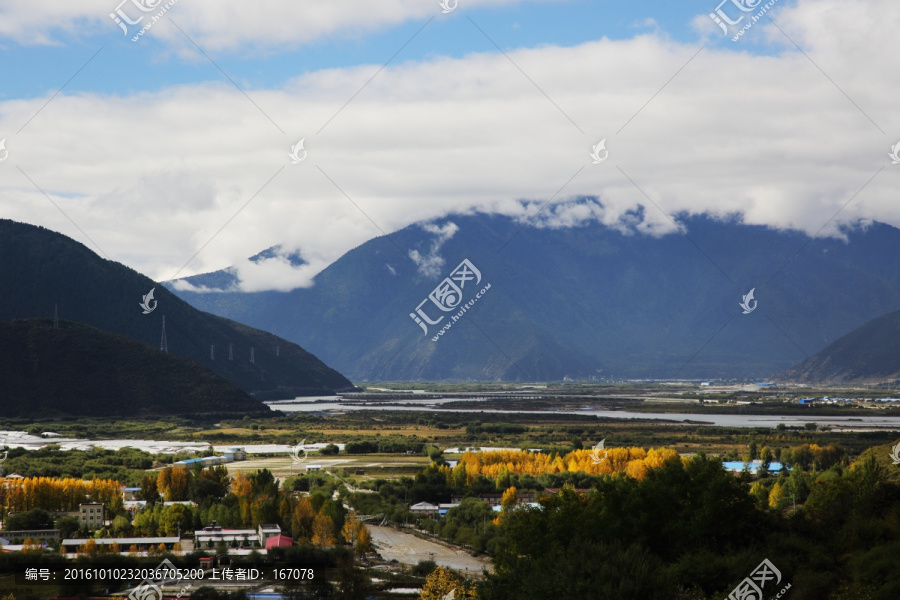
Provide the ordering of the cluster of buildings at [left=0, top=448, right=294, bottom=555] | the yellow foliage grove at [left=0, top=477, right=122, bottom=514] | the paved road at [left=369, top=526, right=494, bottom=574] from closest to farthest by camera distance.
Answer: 1. the paved road at [left=369, top=526, right=494, bottom=574]
2. the cluster of buildings at [left=0, top=448, right=294, bottom=555]
3. the yellow foliage grove at [left=0, top=477, right=122, bottom=514]

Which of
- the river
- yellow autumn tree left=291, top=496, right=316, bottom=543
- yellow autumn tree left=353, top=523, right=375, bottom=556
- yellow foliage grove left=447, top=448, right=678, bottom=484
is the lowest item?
yellow autumn tree left=353, top=523, right=375, bottom=556

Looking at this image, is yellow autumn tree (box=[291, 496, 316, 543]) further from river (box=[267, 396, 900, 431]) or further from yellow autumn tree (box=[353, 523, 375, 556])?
river (box=[267, 396, 900, 431])

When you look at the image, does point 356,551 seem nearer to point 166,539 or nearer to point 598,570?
point 166,539

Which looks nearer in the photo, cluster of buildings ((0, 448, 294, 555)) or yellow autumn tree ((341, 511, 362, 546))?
cluster of buildings ((0, 448, 294, 555))

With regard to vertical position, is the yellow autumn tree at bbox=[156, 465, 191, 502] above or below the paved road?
above

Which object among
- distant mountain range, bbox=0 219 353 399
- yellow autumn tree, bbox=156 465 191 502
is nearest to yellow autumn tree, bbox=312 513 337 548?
yellow autumn tree, bbox=156 465 191 502

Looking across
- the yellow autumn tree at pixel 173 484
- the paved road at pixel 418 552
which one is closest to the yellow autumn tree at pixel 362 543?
the paved road at pixel 418 552

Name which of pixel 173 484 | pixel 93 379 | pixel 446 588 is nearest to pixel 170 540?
pixel 173 484
